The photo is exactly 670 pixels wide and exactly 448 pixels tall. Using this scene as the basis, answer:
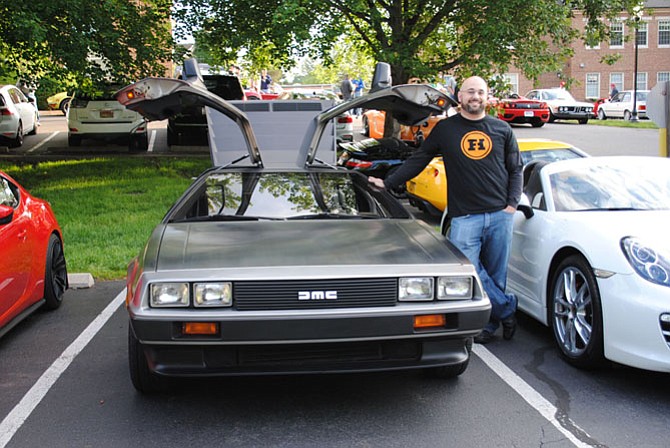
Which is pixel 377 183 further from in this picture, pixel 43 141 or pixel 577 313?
pixel 43 141

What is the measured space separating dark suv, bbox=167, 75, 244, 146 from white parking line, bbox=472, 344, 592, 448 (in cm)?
1297

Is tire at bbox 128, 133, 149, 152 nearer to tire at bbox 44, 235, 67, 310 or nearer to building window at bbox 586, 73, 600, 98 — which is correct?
tire at bbox 44, 235, 67, 310

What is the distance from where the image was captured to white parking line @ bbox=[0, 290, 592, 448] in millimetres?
3988

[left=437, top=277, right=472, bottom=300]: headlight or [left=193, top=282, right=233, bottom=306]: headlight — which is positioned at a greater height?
[left=193, top=282, right=233, bottom=306]: headlight

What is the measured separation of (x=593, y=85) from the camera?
171 feet

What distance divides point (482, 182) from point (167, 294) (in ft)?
8.13

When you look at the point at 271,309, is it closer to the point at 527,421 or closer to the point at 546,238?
the point at 527,421

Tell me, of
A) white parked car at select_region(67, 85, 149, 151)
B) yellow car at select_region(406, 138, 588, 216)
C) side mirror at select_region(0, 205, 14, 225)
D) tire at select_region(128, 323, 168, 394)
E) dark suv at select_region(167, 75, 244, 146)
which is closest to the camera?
tire at select_region(128, 323, 168, 394)

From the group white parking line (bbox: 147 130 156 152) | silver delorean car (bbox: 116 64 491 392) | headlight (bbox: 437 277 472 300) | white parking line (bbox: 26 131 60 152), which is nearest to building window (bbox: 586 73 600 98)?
white parking line (bbox: 147 130 156 152)

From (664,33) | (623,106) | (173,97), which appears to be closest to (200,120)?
(173,97)

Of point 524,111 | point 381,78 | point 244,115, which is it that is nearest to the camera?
point 244,115

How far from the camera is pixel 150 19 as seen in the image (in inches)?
583

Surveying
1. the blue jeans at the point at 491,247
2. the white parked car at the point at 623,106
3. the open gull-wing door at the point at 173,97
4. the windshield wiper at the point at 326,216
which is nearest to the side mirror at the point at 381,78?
the open gull-wing door at the point at 173,97

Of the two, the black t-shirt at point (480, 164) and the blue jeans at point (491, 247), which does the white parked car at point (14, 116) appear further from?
the blue jeans at point (491, 247)
